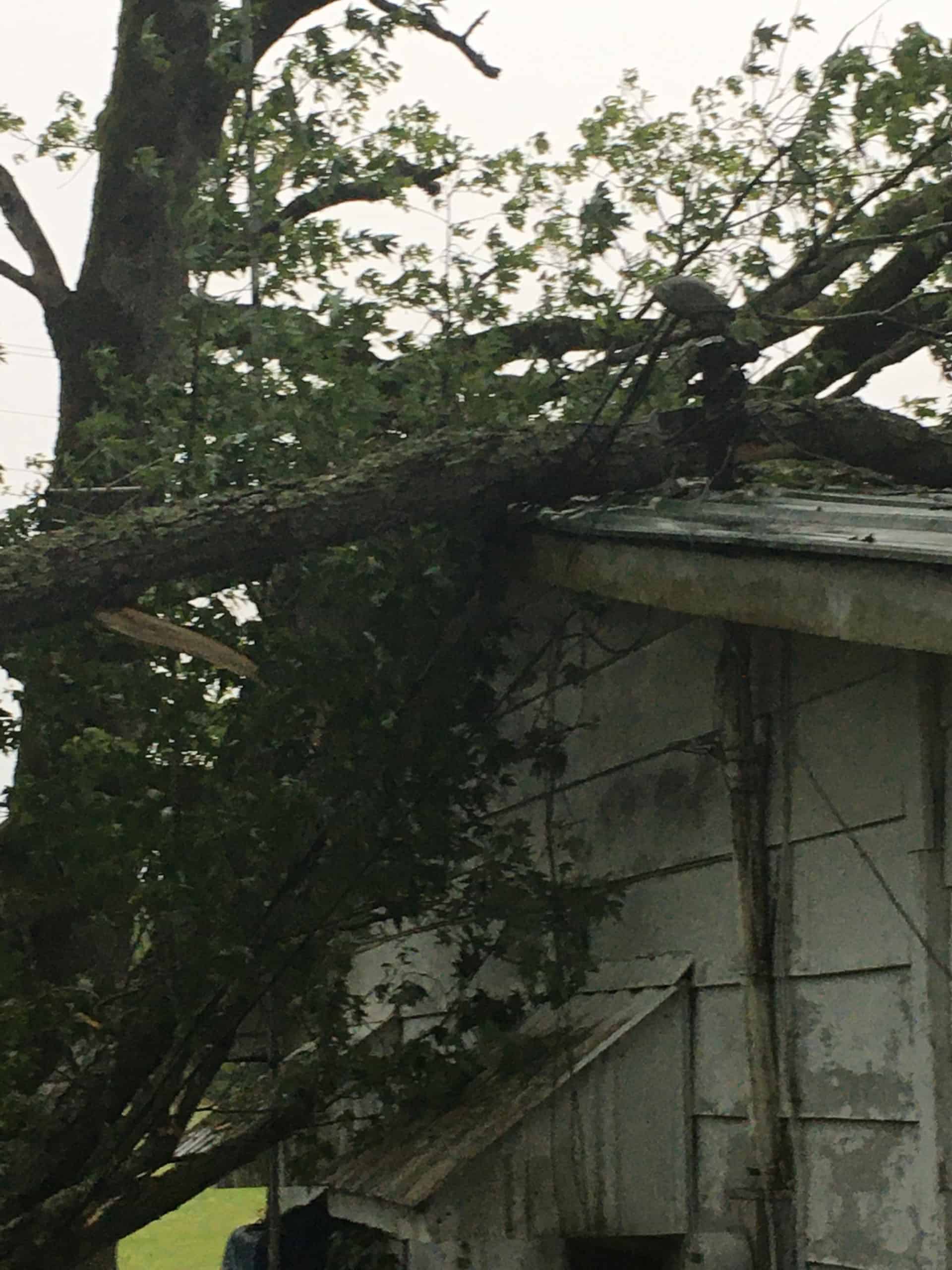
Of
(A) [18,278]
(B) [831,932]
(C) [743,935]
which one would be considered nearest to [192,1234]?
(A) [18,278]

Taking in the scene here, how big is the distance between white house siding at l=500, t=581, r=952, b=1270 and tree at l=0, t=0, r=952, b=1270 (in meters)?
0.56

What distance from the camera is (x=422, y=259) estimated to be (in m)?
7.09

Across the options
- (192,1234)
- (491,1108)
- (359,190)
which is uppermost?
(359,190)

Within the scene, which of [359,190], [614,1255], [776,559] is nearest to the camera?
[776,559]

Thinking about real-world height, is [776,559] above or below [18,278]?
below

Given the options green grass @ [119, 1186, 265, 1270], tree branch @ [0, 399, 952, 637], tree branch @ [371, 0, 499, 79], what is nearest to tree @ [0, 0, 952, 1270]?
tree branch @ [0, 399, 952, 637]

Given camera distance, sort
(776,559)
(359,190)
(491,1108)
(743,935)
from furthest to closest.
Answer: (359,190) → (491,1108) → (743,935) → (776,559)

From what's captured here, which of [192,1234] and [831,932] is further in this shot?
[192,1234]

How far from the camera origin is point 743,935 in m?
4.25

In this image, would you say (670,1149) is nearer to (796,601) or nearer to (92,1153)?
(796,601)

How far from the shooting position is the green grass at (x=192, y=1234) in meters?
11.2

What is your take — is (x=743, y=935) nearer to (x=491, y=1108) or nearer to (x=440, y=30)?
(x=491, y=1108)

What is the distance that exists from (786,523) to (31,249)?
8399 millimetres

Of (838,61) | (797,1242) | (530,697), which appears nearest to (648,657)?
(530,697)
